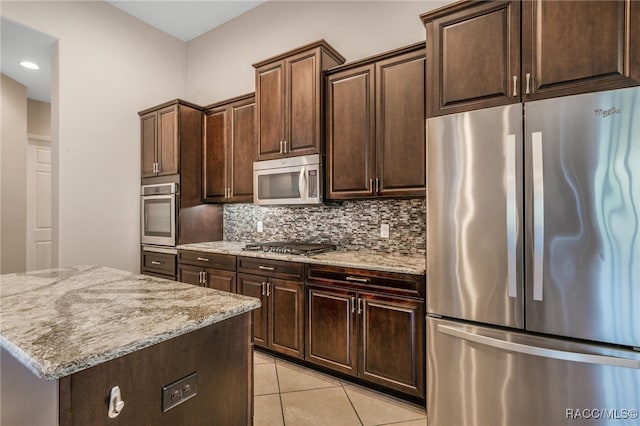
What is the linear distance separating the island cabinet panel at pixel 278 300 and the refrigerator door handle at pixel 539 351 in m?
1.13

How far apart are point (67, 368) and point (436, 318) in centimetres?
169

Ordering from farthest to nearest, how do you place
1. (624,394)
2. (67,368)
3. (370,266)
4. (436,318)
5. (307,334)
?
1. (307,334)
2. (370,266)
3. (436,318)
4. (624,394)
5. (67,368)

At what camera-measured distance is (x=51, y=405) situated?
713 mm

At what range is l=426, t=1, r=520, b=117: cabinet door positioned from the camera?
1.64 metres

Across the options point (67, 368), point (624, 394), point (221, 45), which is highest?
point (221, 45)

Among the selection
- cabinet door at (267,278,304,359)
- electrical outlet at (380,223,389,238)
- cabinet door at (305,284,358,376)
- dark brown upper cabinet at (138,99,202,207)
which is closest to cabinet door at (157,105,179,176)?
dark brown upper cabinet at (138,99,202,207)

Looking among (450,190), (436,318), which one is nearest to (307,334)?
(436,318)

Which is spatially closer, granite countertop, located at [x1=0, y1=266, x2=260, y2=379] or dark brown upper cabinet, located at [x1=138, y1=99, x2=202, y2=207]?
granite countertop, located at [x1=0, y1=266, x2=260, y2=379]

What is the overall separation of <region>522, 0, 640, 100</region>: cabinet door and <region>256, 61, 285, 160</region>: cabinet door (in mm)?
1908

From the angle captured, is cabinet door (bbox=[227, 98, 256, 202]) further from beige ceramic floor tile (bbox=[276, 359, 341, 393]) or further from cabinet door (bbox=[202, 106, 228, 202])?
beige ceramic floor tile (bbox=[276, 359, 341, 393])

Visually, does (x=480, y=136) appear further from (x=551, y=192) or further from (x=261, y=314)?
(x=261, y=314)

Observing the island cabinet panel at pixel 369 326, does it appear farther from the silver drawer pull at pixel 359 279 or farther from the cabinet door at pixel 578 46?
the cabinet door at pixel 578 46

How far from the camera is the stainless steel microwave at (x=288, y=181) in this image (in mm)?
2638

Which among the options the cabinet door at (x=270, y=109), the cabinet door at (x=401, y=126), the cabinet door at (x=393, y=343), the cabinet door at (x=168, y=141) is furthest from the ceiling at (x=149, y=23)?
the cabinet door at (x=393, y=343)
